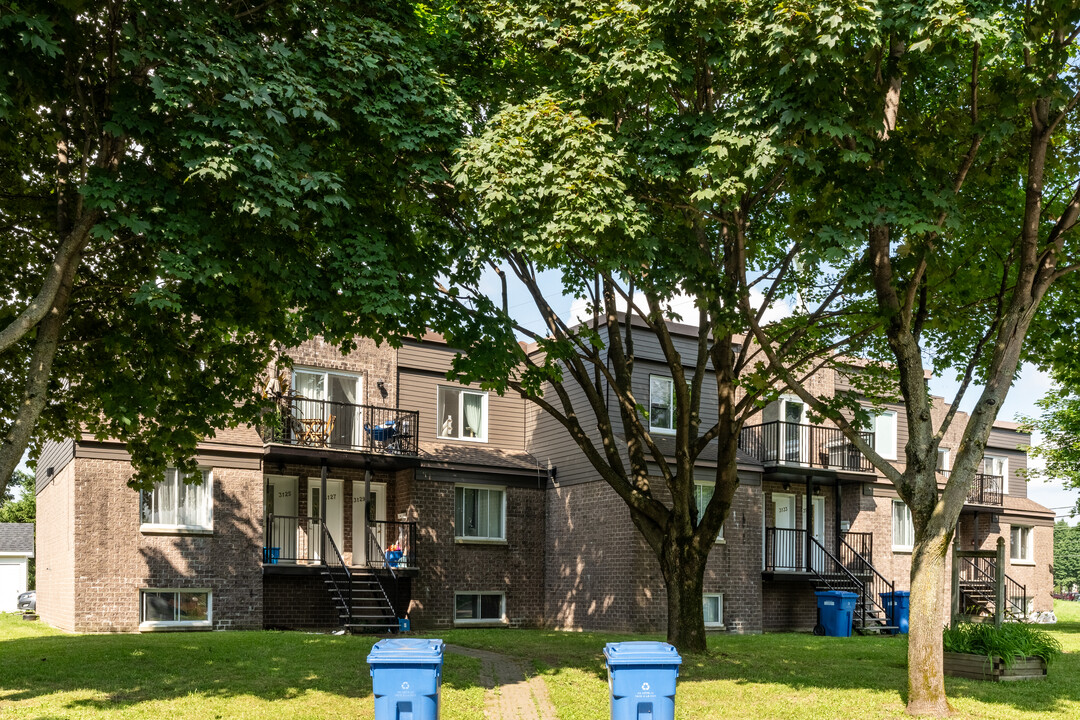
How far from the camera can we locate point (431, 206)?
1451 centimetres

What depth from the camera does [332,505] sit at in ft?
84.6

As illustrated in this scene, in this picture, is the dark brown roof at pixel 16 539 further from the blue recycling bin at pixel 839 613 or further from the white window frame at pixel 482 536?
the blue recycling bin at pixel 839 613

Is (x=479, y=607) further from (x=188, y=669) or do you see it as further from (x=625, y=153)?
(x=625, y=153)

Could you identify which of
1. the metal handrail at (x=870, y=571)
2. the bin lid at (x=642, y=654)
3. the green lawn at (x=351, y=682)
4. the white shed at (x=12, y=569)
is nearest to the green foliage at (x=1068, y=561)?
the metal handrail at (x=870, y=571)

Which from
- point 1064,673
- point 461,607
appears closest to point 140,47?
point 1064,673

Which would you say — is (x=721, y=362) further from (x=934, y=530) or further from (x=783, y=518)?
(x=783, y=518)

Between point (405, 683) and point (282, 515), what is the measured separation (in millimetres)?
15815

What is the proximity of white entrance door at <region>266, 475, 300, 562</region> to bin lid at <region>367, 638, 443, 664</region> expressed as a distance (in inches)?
594

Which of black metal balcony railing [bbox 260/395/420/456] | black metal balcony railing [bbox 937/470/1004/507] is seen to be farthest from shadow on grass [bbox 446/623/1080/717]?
black metal balcony railing [bbox 937/470/1004/507]

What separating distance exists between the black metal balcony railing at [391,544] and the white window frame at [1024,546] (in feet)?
79.8

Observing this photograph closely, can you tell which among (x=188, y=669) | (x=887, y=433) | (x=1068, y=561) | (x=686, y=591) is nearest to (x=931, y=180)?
(x=686, y=591)

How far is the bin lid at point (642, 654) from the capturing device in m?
9.15

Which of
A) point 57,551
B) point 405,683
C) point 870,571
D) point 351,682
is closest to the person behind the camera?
point 405,683

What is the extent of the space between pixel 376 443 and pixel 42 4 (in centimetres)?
1601
